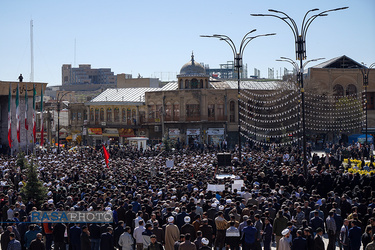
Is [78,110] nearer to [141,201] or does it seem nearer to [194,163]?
[194,163]

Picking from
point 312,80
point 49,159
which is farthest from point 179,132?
point 49,159

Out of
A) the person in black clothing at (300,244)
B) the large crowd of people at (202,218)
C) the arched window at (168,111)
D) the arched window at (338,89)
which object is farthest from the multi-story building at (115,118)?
the person in black clothing at (300,244)

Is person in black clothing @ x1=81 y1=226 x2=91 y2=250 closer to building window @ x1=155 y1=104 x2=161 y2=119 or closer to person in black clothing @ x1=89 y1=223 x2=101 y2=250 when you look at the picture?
person in black clothing @ x1=89 y1=223 x2=101 y2=250

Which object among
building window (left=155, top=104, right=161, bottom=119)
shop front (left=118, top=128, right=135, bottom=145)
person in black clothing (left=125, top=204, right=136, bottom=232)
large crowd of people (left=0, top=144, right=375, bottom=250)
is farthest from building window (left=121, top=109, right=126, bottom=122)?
person in black clothing (left=125, top=204, right=136, bottom=232)

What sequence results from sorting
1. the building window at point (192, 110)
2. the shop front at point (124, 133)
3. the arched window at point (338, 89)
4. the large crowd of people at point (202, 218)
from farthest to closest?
1. the shop front at point (124, 133)
2. the arched window at point (338, 89)
3. the building window at point (192, 110)
4. the large crowd of people at point (202, 218)

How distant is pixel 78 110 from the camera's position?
7638 cm

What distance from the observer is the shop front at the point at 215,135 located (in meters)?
63.8

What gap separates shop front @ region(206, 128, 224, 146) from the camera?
63844 mm

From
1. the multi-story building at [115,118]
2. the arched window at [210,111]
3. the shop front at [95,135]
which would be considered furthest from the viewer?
the shop front at [95,135]

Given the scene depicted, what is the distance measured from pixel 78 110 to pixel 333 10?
55724mm

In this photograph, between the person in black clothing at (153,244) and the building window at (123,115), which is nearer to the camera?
the person in black clothing at (153,244)

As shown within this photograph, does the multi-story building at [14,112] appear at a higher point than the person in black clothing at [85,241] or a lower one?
higher

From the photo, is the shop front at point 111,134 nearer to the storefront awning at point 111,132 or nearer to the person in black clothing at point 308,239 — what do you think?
the storefront awning at point 111,132

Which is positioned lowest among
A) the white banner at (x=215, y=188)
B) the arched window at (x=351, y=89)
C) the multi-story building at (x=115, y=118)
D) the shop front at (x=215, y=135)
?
the white banner at (x=215, y=188)
